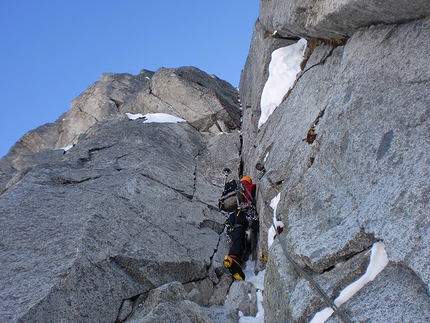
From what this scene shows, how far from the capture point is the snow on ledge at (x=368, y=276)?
5008mm

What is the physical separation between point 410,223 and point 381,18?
12.5 ft

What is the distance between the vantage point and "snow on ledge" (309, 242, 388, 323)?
501cm

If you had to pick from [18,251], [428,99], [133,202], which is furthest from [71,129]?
[428,99]

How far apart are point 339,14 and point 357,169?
9.58 feet

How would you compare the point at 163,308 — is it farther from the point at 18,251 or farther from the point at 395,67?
the point at 395,67

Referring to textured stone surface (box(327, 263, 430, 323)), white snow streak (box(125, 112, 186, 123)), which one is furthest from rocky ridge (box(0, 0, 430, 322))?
white snow streak (box(125, 112, 186, 123))

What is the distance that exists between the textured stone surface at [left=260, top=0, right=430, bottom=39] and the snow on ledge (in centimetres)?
344

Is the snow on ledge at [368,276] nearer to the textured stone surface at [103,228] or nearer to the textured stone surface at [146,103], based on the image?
the textured stone surface at [103,228]

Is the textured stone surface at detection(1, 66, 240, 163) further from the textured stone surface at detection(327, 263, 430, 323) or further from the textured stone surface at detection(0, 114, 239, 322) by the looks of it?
the textured stone surface at detection(327, 263, 430, 323)

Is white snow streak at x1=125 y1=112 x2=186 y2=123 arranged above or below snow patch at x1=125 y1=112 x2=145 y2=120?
below

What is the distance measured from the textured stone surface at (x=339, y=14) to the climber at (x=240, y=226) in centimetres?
421

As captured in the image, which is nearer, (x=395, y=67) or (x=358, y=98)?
(x=395, y=67)

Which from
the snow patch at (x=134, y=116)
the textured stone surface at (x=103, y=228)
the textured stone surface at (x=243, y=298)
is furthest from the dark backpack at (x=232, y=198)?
the snow patch at (x=134, y=116)

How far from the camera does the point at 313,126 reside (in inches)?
333
